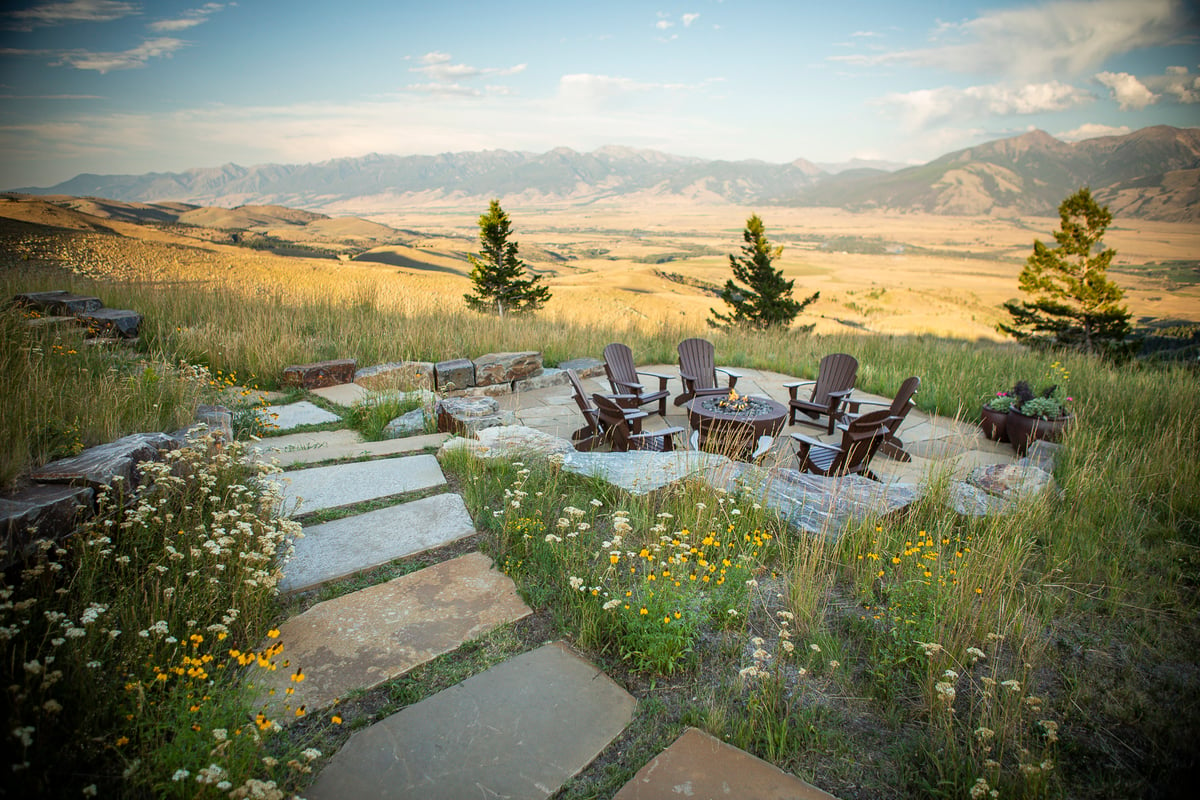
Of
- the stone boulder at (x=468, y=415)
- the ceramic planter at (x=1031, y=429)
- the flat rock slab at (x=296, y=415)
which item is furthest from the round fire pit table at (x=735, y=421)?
the flat rock slab at (x=296, y=415)

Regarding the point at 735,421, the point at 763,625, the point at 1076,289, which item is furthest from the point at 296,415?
the point at 1076,289

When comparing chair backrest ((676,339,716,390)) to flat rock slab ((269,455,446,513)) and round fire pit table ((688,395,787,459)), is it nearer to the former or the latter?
round fire pit table ((688,395,787,459))

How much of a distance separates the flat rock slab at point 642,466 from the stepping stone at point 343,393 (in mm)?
2598

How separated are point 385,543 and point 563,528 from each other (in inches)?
35.2

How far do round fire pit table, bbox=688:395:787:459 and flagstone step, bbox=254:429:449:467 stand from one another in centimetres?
210

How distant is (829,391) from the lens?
19.1ft

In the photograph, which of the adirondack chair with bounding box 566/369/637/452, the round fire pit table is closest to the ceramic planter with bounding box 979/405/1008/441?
the round fire pit table

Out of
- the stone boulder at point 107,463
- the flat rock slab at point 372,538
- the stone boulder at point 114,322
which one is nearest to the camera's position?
the stone boulder at point 107,463

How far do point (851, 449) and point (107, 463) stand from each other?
4.25 m

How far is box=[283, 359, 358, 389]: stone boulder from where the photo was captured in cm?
588

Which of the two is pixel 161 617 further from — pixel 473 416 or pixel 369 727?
pixel 473 416

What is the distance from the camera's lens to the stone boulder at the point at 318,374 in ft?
19.3

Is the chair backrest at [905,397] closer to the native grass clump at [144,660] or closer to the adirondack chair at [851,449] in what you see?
the adirondack chair at [851,449]

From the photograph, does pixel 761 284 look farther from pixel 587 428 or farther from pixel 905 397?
pixel 587 428
